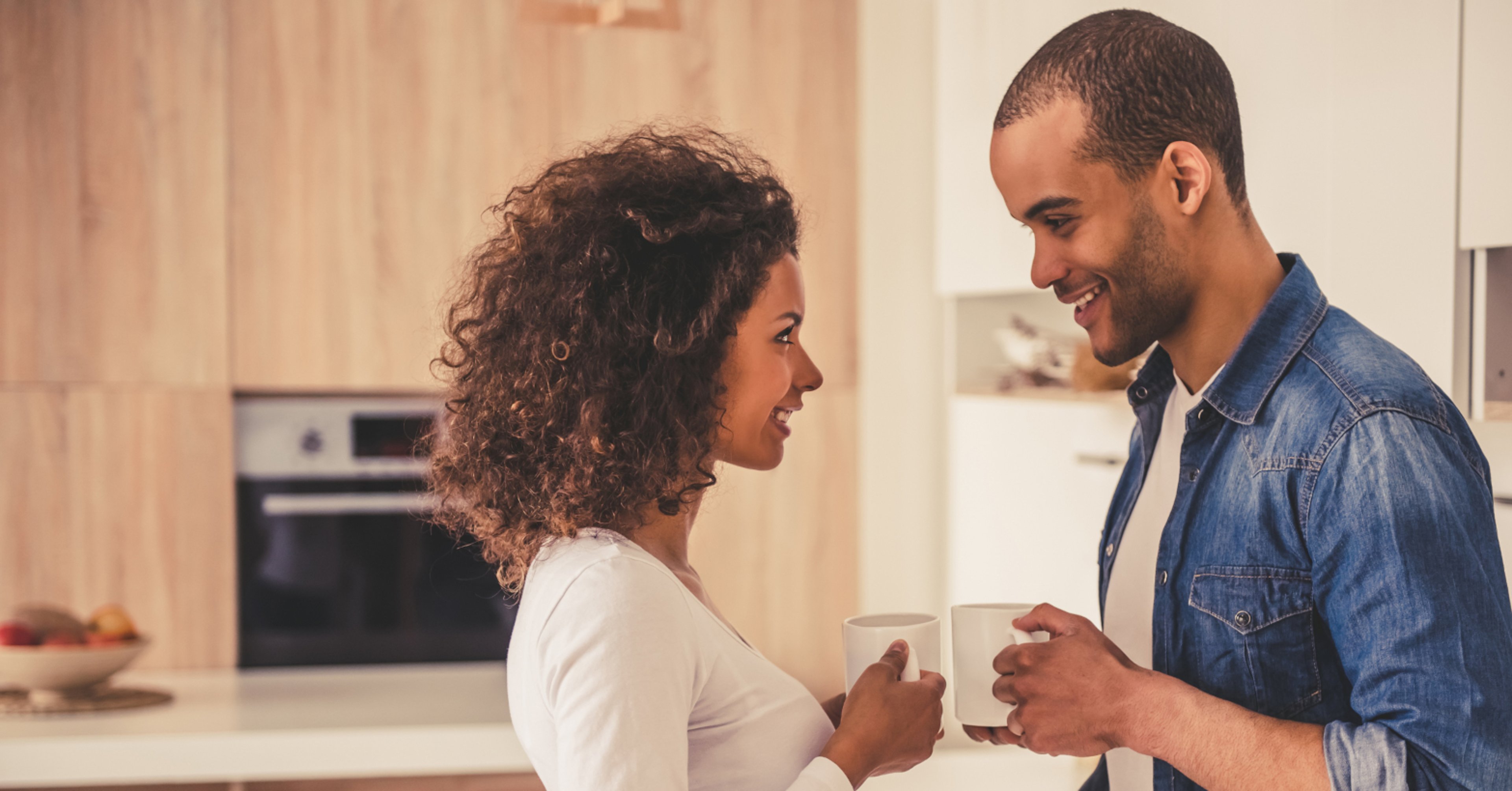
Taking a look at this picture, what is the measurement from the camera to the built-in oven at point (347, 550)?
102 inches

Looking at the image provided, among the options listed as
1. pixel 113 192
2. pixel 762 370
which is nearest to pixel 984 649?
pixel 762 370

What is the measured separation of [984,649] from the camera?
40.4 inches

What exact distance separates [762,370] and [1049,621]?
32cm

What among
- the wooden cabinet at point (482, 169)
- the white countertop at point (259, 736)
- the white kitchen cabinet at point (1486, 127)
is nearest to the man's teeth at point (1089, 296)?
the white kitchen cabinet at point (1486, 127)

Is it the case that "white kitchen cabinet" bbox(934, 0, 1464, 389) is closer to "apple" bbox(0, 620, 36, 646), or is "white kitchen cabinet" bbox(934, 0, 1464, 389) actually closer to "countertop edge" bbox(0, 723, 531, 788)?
"countertop edge" bbox(0, 723, 531, 788)

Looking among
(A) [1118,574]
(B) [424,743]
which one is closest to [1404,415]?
(A) [1118,574]

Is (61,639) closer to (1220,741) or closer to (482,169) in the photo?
(482,169)

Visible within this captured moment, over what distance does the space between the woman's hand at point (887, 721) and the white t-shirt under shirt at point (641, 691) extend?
2 cm

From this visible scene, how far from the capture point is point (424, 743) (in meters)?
2.27

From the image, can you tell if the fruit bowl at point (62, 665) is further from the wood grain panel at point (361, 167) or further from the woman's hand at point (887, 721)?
the woman's hand at point (887, 721)

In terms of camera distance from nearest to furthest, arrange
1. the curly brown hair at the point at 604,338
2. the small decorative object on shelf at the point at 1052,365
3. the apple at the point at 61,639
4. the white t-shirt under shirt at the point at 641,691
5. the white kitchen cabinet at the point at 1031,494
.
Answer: the white t-shirt under shirt at the point at 641,691 → the curly brown hair at the point at 604,338 → the small decorative object on shelf at the point at 1052,365 → the white kitchen cabinet at the point at 1031,494 → the apple at the point at 61,639

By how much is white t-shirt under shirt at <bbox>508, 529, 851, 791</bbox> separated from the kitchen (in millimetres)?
1230

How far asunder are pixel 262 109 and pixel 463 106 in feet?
1.34

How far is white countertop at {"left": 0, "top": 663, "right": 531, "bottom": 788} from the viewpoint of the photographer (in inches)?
84.2
